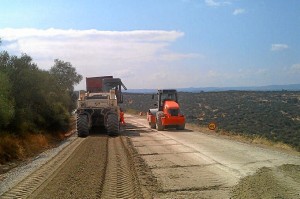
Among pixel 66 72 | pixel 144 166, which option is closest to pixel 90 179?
pixel 144 166

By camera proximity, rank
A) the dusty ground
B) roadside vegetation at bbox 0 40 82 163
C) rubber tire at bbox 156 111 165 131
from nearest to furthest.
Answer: the dusty ground < roadside vegetation at bbox 0 40 82 163 < rubber tire at bbox 156 111 165 131

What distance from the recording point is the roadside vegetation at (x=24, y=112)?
1844cm

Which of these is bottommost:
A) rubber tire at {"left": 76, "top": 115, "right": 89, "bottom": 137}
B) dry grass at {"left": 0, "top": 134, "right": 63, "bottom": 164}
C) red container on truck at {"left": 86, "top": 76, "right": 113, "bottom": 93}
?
dry grass at {"left": 0, "top": 134, "right": 63, "bottom": 164}

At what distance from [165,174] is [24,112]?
1379 cm

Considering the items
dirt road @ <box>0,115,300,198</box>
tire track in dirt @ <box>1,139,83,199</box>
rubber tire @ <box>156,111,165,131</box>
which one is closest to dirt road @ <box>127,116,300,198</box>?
dirt road @ <box>0,115,300,198</box>

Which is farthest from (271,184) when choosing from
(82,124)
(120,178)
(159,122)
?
(159,122)

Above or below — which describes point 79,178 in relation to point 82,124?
below

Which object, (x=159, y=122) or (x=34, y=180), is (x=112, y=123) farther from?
(x=34, y=180)

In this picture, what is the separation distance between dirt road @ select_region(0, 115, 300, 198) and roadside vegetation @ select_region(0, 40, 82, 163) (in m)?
3.60

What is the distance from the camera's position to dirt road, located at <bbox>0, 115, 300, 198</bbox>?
9.40 meters

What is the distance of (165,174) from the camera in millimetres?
11547

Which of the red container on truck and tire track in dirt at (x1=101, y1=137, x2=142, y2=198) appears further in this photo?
the red container on truck

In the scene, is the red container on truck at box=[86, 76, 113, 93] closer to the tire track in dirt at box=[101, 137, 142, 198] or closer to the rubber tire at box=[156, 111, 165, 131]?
the rubber tire at box=[156, 111, 165, 131]

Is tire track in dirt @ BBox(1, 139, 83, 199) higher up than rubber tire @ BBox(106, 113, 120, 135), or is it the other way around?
rubber tire @ BBox(106, 113, 120, 135)
